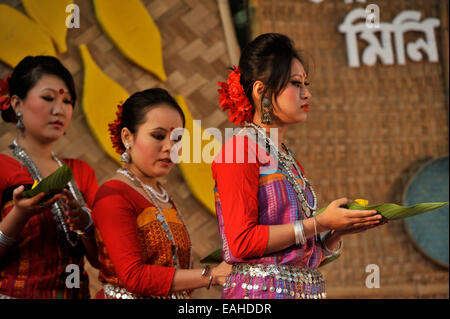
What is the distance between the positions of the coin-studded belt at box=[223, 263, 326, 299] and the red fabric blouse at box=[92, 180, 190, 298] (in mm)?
299

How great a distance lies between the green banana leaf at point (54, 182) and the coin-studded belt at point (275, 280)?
0.57m

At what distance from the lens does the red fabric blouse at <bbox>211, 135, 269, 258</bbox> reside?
1.46 m

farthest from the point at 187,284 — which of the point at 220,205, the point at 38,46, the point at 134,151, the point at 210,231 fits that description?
the point at 38,46

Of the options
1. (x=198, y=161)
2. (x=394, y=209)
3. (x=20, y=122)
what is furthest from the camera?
(x=198, y=161)

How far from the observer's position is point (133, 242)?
1.79 meters

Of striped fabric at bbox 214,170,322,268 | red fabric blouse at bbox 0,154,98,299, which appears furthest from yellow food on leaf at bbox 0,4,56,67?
striped fabric at bbox 214,170,322,268

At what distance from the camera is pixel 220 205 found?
1627mm

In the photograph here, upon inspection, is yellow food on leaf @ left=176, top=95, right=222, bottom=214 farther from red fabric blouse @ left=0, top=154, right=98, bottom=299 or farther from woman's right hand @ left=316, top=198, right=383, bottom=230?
woman's right hand @ left=316, top=198, right=383, bottom=230

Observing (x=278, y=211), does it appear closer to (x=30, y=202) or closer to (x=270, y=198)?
(x=270, y=198)

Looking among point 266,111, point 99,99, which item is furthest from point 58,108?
point 266,111

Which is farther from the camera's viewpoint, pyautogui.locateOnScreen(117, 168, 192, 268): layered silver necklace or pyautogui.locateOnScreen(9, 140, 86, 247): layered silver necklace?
pyautogui.locateOnScreen(9, 140, 86, 247): layered silver necklace

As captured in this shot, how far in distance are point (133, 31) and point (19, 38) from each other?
0.60 metres
